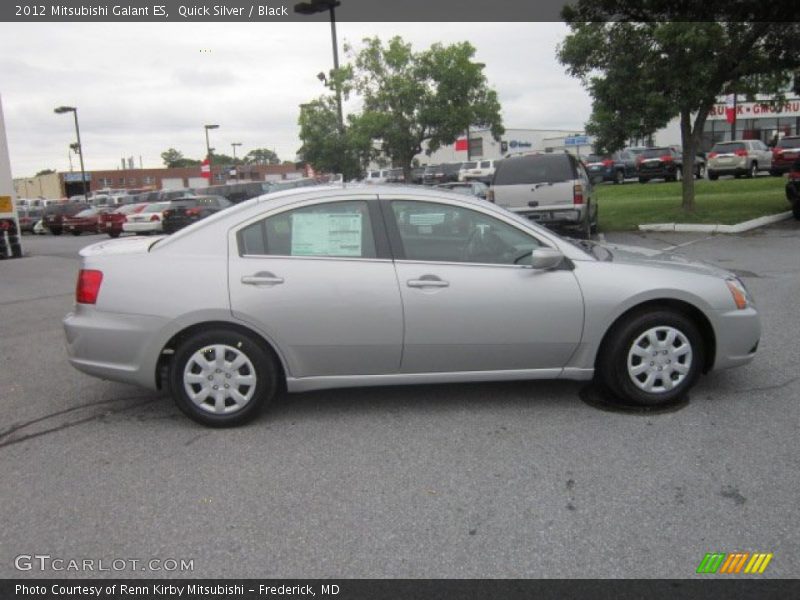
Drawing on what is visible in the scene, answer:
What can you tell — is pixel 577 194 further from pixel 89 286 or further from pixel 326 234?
pixel 89 286

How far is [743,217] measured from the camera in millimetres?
16109

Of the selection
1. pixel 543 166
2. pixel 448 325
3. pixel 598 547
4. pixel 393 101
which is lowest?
pixel 598 547

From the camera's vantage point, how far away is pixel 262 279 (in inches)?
175

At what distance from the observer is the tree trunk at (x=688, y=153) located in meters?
15.6

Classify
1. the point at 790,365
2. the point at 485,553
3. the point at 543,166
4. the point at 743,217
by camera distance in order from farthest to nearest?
the point at 743,217 → the point at 543,166 → the point at 790,365 → the point at 485,553

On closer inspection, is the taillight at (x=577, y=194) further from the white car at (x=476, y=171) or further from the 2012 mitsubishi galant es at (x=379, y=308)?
the white car at (x=476, y=171)

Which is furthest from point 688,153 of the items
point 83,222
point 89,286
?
point 83,222

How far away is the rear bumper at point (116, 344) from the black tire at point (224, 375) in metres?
0.18

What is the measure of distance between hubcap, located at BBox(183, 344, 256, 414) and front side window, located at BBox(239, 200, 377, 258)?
27.1 inches

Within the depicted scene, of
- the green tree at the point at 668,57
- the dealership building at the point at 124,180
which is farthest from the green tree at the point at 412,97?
A: the dealership building at the point at 124,180

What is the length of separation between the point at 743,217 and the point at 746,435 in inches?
534

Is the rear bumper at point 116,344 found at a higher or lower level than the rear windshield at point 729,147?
lower

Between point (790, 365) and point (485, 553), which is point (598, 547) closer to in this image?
point (485, 553)
